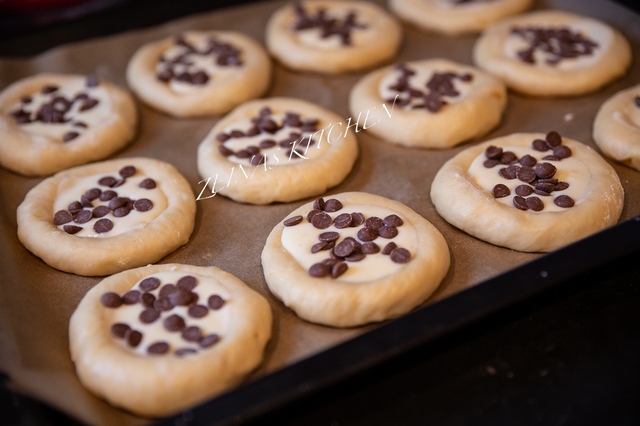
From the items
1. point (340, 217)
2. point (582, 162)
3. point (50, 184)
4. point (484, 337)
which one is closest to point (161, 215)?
point (50, 184)

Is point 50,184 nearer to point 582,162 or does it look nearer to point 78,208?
point 78,208

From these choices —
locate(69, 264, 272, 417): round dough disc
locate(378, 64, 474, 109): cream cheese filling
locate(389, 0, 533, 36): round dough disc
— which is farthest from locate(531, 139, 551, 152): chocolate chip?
locate(69, 264, 272, 417): round dough disc

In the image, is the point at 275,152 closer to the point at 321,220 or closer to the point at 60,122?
the point at 321,220

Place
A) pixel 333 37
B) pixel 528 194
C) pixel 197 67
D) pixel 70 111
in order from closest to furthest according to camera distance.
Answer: pixel 528 194
pixel 70 111
pixel 197 67
pixel 333 37

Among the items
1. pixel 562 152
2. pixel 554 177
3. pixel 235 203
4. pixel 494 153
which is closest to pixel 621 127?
pixel 562 152

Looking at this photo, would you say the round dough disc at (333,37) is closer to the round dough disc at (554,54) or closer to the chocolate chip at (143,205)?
the round dough disc at (554,54)

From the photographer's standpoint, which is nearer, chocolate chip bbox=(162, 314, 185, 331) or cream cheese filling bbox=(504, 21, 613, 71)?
chocolate chip bbox=(162, 314, 185, 331)

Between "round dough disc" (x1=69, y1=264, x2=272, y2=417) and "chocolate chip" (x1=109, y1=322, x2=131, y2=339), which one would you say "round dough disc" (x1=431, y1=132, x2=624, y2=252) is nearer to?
"round dough disc" (x1=69, y1=264, x2=272, y2=417)

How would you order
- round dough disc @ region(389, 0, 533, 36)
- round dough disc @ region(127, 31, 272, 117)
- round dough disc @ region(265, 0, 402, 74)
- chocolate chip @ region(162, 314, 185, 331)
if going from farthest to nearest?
1. round dough disc @ region(389, 0, 533, 36)
2. round dough disc @ region(265, 0, 402, 74)
3. round dough disc @ region(127, 31, 272, 117)
4. chocolate chip @ region(162, 314, 185, 331)
